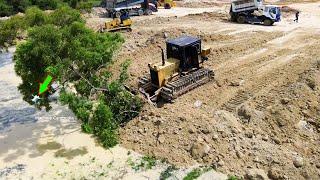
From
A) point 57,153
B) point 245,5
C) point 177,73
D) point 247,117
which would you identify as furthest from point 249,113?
point 245,5

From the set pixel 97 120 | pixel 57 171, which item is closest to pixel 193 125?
pixel 97 120

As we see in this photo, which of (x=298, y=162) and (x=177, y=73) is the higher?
(x=177, y=73)

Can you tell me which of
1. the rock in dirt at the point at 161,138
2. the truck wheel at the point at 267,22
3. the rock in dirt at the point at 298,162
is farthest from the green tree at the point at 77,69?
the truck wheel at the point at 267,22

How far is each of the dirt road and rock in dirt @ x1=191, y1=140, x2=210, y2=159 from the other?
0.34 ft

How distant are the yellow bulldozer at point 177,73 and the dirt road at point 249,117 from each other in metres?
0.54

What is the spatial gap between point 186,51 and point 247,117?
4.97 metres

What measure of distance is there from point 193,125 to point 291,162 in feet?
15.1

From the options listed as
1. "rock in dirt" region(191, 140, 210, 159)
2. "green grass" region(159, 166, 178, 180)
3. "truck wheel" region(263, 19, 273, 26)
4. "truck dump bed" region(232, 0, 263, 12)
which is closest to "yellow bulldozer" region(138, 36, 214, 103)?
"rock in dirt" region(191, 140, 210, 159)

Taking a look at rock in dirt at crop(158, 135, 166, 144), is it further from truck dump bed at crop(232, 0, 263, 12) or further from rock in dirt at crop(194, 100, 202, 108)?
truck dump bed at crop(232, 0, 263, 12)

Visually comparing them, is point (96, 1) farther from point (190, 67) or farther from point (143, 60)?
point (190, 67)

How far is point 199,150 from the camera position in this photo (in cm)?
1809

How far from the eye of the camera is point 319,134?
18453 millimetres

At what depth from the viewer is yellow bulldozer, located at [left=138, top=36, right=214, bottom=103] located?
21.9 meters

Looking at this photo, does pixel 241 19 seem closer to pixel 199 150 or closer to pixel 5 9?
pixel 199 150
